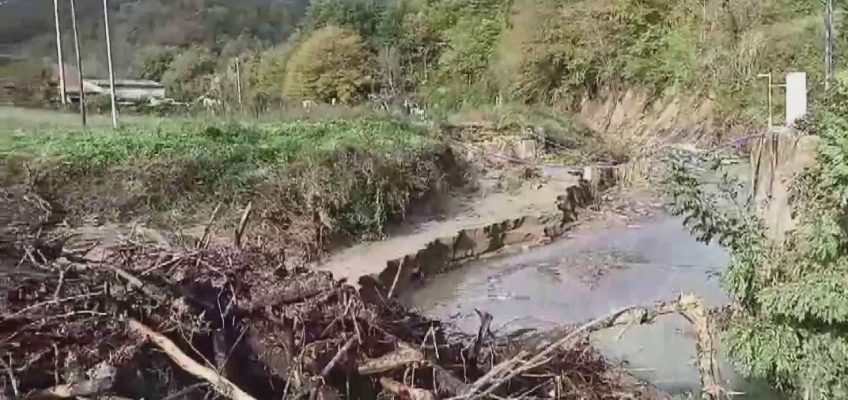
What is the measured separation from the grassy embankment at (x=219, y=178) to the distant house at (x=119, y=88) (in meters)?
9.85

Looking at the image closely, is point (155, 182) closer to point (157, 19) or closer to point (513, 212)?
point (513, 212)

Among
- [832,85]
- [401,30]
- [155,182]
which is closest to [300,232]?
[155,182]

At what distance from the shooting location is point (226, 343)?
300cm

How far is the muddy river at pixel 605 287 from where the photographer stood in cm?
544

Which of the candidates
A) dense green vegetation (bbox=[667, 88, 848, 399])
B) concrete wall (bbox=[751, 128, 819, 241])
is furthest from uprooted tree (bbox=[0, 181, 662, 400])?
concrete wall (bbox=[751, 128, 819, 241])

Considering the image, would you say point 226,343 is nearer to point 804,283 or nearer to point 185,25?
point 804,283

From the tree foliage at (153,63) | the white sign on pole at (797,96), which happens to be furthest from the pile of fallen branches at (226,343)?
the tree foliage at (153,63)

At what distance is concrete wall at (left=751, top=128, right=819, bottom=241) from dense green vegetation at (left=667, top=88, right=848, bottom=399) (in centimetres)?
8

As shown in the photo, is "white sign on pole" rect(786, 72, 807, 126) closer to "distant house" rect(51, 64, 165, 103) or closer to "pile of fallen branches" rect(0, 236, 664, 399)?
"pile of fallen branches" rect(0, 236, 664, 399)

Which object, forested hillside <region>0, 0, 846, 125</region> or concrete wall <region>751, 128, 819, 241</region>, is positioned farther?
forested hillside <region>0, 0, 846, 125</region>

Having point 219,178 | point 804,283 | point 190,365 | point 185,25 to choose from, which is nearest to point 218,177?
point 219,178

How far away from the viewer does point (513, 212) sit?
11672 millimetres

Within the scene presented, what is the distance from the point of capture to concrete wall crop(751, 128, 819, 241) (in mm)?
3816

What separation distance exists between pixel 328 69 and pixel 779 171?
1859cm
